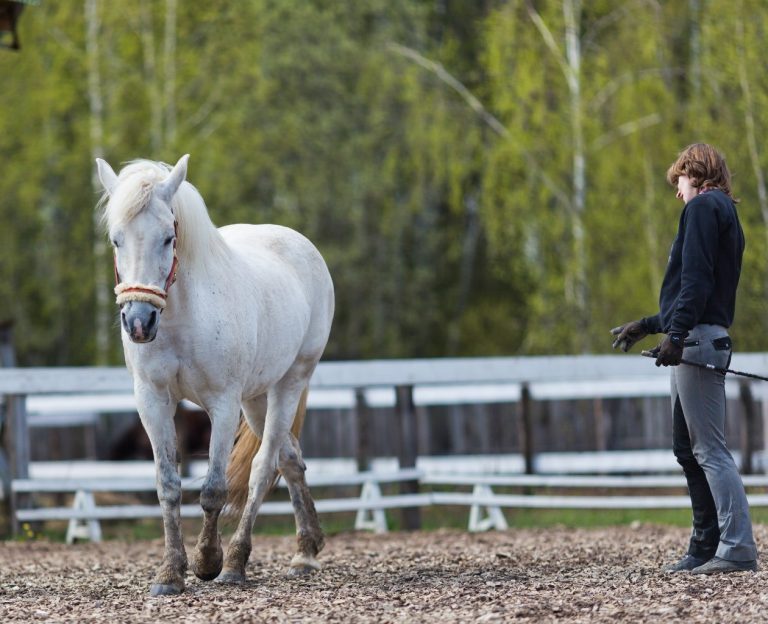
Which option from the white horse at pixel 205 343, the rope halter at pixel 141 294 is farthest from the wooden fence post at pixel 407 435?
the rope halter at pixel 141 294

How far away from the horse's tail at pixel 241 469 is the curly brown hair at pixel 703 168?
8.84 feet

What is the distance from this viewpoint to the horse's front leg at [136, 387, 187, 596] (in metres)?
6.20

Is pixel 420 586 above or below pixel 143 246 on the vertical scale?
below

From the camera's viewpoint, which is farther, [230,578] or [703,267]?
[230,578]

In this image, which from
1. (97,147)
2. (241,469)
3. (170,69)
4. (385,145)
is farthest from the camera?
(385,145)

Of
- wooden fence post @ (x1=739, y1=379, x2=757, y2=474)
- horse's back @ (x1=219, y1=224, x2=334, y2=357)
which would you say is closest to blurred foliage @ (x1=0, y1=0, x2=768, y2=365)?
wooden fence post @ (x1=739, y1=379, x2=757, y2=474)

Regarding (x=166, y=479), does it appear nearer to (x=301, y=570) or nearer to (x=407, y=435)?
(x=301, y=570)

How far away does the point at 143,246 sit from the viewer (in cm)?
585

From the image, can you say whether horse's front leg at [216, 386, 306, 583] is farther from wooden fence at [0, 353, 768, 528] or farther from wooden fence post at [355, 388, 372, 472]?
wooden fence post at [355, 388, 372, 472]

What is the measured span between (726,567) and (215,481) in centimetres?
243

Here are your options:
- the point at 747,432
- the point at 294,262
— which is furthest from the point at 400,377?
the point at 747,432

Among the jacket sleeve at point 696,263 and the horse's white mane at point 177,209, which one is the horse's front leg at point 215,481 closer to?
the horse's white mane at point 177,209

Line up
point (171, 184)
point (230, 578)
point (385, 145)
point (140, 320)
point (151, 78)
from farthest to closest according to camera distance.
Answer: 1. point (385, 145)
2. point (151, 78)
3. point (230, 578)
4. point (171, 184)
5. point (140, 320)

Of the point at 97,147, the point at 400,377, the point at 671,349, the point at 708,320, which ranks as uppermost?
the point at 97,147
